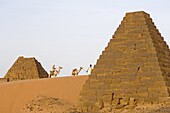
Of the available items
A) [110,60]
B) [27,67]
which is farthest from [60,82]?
[110,60]

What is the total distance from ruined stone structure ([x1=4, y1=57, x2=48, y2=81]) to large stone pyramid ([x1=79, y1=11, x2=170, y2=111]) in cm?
1943

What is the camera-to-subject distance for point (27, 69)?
34.3 m

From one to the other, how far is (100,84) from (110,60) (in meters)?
0.95

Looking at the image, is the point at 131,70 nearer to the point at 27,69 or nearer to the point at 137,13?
the point at 137,13

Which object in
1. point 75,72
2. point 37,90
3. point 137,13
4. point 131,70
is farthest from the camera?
point 75,72

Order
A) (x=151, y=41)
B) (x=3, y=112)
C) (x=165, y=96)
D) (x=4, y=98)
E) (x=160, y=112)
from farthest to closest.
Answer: (x=4, y=98) < (x=3, y=112) < (x=151, y=41) < (x=165, y=96) < (x=160, y=112)

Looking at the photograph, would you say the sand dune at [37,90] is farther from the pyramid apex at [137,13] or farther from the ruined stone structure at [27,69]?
the pyramid apex at [137,13]

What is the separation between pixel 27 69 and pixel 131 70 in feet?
69.7

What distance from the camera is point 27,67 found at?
34.2m

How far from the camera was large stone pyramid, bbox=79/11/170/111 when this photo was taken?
533 inches

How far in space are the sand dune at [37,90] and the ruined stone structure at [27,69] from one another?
612 centimetres

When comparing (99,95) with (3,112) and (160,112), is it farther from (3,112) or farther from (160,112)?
(3,112)

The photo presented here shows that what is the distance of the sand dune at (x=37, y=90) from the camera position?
24438 millimetres

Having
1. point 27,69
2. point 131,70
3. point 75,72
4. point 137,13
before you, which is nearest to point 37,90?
point 75,72
